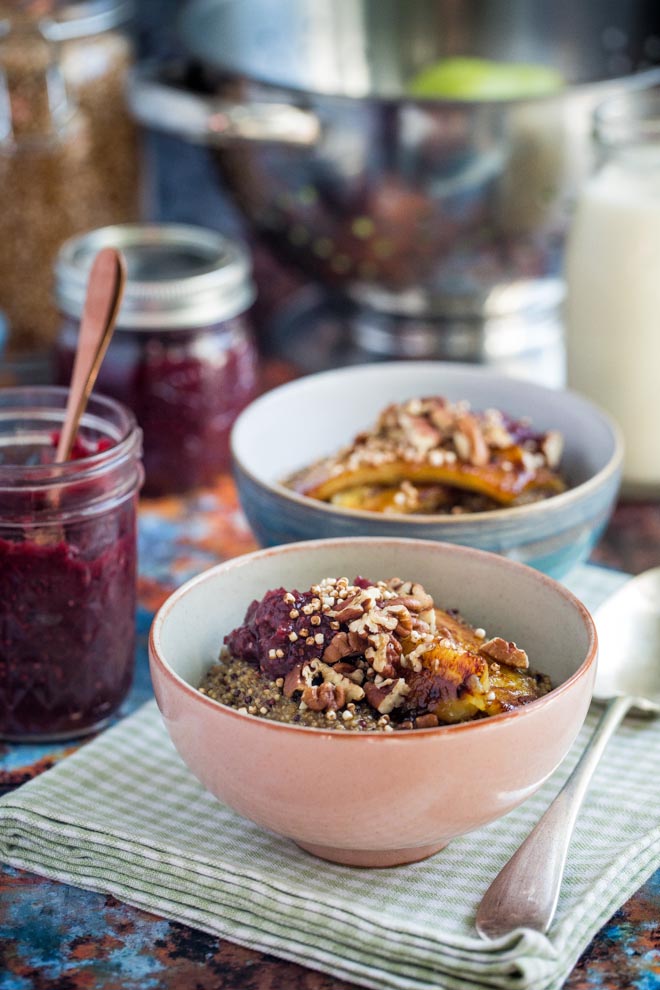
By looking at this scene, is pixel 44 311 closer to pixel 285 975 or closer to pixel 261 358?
pixel 261 358

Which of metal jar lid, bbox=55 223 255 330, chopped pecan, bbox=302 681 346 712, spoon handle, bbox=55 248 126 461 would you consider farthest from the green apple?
chopped pecan, bbox=302 681 346 712

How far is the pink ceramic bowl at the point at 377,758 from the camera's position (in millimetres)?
749

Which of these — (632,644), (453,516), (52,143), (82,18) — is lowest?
(632,644)

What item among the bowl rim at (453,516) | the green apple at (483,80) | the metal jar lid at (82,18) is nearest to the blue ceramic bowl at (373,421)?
the bowl rim at (453,516)

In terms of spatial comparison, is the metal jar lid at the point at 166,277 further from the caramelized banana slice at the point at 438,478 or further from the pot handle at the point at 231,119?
the caramelized banana slice at the point at 438,478

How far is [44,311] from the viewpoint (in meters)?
1.76

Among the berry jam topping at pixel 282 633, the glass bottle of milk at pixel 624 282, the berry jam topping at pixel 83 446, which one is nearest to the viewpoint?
the berry jam topping at pixel 282 633

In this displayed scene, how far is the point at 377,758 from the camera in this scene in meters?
0.74

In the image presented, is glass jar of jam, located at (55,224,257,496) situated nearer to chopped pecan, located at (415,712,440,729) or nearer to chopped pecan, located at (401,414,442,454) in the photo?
chopped pecan, located at (401,414,442,454)

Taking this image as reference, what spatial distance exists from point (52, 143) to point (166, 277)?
0.93 ft

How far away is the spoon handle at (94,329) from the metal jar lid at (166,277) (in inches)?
11.7

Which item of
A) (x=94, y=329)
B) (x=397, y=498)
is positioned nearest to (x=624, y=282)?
(x=397, y=498)

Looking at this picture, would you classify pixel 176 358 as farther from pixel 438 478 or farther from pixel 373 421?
pixel 438 478

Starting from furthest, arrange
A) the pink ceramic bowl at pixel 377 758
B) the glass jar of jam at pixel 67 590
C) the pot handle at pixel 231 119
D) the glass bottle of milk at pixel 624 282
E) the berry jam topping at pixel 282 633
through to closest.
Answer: the pot handle at pixel 231 119 → the glass bottle of milk at pixel 624 282 → the glass jar of jam at pixel 67 590 → the berry jam topping at pixel 282 633 → the pink ceramic bowl at pixel 377 758
